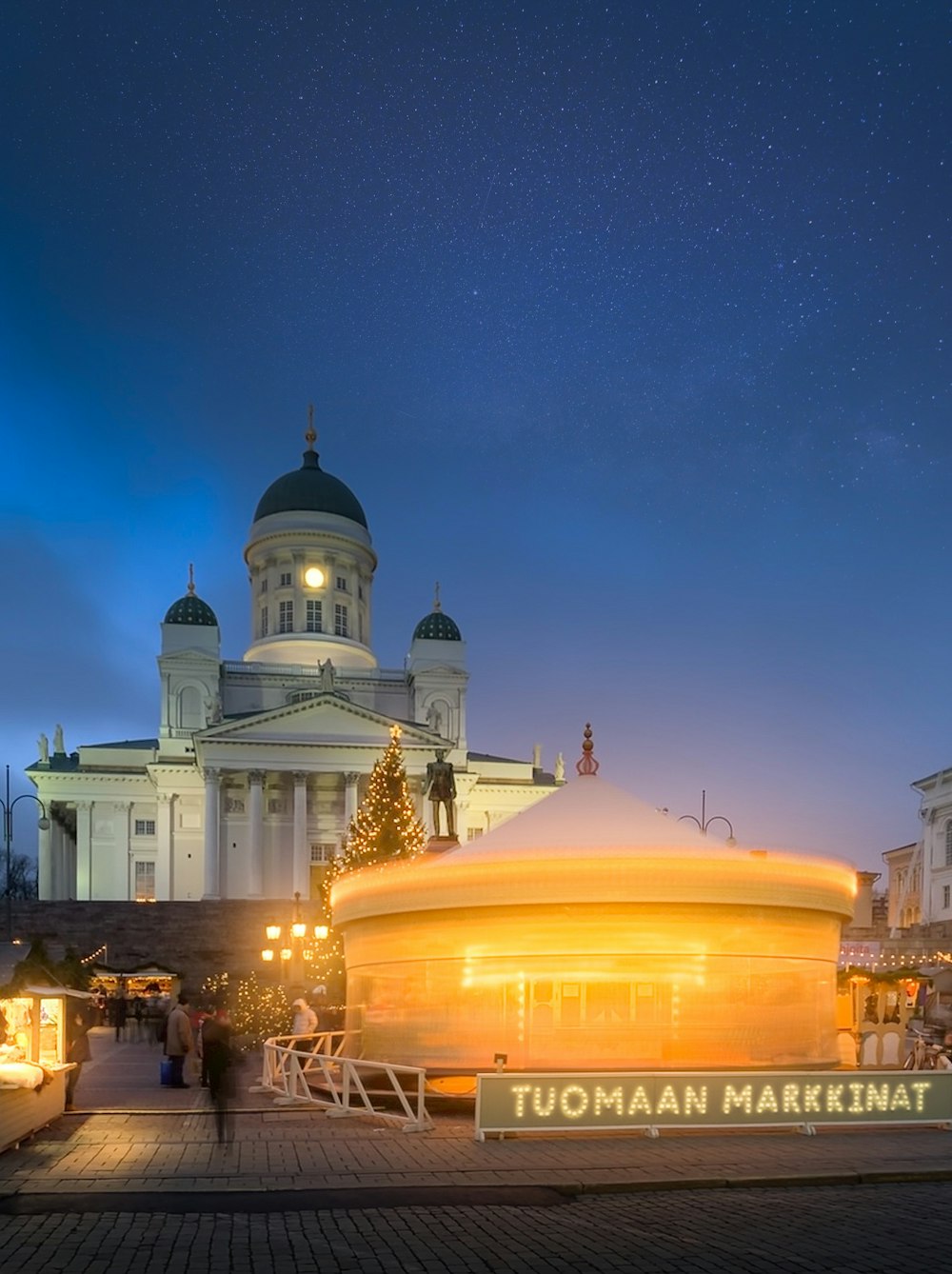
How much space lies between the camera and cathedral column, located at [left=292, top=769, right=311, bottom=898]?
8125cm

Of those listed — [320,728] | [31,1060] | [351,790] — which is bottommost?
[31,1060]

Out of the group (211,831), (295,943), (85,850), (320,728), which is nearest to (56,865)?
(85,850)

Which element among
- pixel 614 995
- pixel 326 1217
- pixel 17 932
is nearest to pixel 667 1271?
pixel 326 1217

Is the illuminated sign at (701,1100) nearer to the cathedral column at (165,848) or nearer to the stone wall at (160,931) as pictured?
the stone wall at (160,931)

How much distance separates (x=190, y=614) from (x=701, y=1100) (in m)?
76.8

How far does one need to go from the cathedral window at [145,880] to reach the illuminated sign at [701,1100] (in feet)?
241

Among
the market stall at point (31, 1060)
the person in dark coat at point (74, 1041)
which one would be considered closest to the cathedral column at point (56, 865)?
the person in dark coat at point (74, 1041)

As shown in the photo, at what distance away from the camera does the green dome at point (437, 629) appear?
91438 millimetres

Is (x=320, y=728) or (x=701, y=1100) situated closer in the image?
(x=701, y=1100)

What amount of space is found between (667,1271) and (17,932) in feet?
186

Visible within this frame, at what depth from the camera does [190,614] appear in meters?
89.2

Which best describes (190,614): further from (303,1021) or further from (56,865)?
(303,1021)

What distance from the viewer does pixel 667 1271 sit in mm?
9664

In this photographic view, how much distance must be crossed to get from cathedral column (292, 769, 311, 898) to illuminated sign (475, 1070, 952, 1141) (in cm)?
6583
